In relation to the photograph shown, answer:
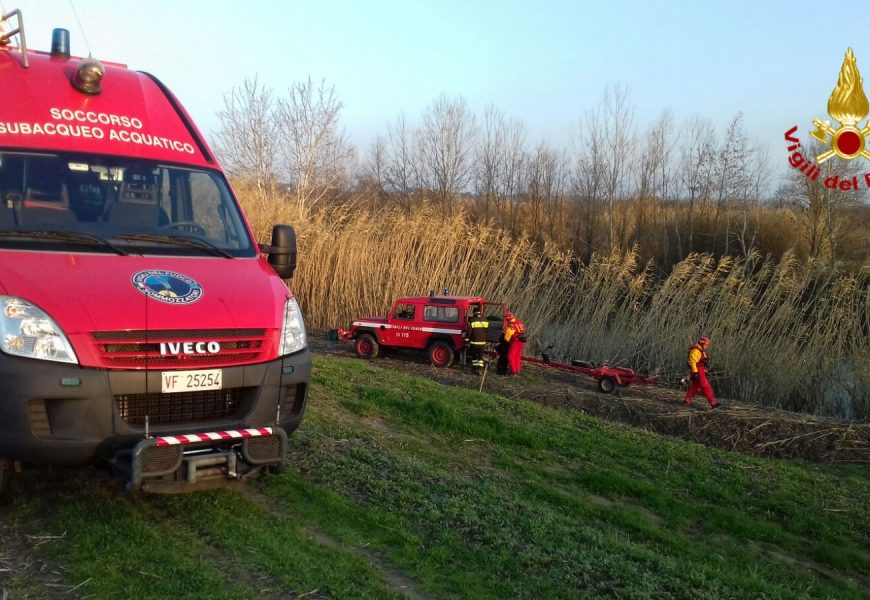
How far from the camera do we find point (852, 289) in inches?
523

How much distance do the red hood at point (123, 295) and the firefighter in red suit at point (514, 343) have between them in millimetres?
8767

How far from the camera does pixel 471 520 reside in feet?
16.6

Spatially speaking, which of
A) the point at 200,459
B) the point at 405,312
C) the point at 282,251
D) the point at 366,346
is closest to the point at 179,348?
the point at 200,459

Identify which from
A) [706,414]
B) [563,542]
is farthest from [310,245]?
[563,542]

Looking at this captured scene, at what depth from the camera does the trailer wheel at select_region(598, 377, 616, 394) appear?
41.4 ft

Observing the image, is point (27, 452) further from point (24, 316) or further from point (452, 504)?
point (452, 504)

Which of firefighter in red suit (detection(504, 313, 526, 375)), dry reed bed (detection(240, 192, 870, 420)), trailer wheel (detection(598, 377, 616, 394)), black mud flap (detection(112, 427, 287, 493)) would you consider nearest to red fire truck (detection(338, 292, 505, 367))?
firefighter in red suit (detection(504, 313, 526, 375))

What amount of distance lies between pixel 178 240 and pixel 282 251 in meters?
0.90

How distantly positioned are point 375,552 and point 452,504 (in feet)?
3.25

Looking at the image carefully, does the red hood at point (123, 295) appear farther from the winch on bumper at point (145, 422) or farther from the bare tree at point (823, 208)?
the bare tree at point (823, 208)

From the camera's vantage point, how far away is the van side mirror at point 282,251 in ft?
18.9

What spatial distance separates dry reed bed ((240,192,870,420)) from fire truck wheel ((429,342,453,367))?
2.60 metres

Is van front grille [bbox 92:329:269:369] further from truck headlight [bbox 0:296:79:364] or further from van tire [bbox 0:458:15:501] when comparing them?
van tire [bbox 0:458:15:501]

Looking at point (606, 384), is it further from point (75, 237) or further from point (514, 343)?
point (75, 237)
